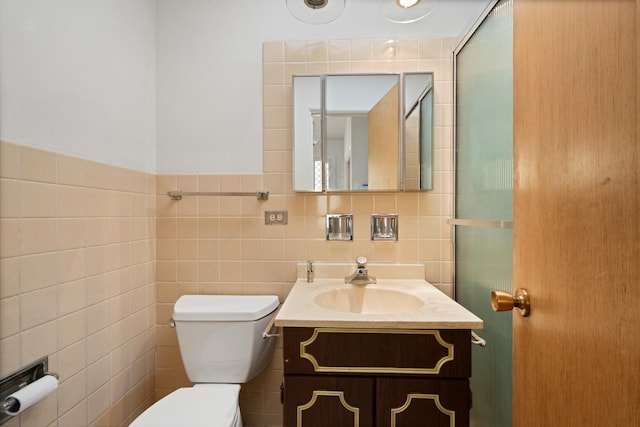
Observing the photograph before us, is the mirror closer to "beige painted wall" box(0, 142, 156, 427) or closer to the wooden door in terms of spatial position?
the wooden door

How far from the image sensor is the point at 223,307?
4.61 feet

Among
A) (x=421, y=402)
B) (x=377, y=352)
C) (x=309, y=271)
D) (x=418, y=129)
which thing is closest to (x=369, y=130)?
(x=418, y=129)

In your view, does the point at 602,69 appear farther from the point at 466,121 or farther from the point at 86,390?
the point at 86,390

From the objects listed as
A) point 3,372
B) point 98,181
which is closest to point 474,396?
point 3,372

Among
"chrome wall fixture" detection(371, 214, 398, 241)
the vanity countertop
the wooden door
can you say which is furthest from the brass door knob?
→ "chrome wall fixture" detection(371, 214, 398, 241)

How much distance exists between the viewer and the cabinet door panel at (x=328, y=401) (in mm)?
1049

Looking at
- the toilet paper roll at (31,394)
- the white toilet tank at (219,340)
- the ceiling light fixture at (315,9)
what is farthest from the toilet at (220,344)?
the ceiling light fixture at (315,9)

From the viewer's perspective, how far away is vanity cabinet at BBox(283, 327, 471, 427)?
3.41 ft

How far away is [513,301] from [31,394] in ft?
4.18

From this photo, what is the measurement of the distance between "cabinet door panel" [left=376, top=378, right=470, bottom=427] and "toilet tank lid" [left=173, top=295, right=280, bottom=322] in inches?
23.6

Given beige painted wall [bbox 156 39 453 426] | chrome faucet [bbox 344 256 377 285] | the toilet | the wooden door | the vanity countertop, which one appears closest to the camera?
the wooden door

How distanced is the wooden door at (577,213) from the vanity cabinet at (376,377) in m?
0.34

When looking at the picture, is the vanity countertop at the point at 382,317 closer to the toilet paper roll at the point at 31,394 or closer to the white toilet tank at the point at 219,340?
the white toilet tank at the point at 219,340

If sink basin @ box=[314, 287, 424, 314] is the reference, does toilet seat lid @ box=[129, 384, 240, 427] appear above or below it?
below
